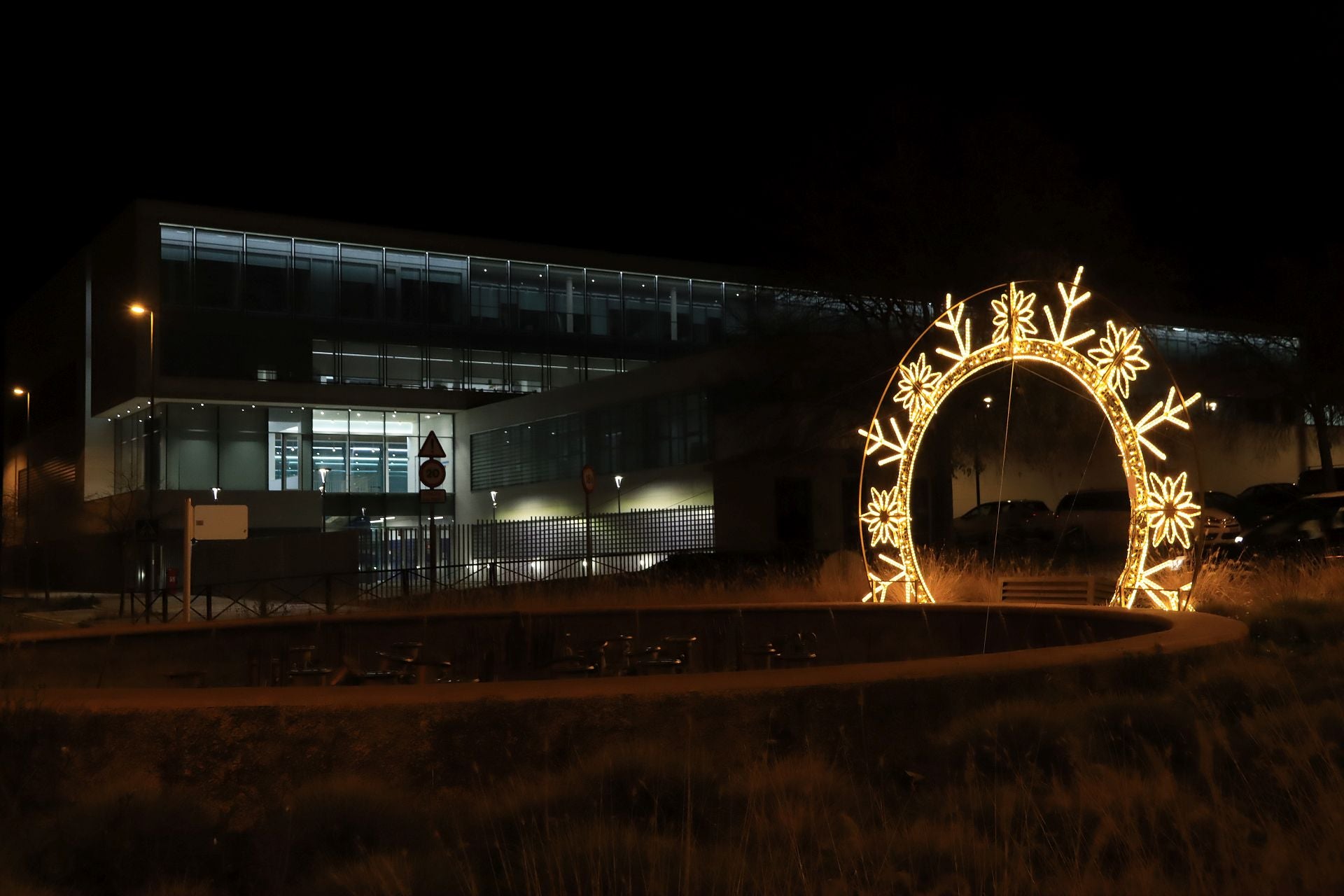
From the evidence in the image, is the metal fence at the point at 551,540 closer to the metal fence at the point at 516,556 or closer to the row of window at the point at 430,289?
the metal fence at the point at 516,556

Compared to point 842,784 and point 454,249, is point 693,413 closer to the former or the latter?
point 454,249

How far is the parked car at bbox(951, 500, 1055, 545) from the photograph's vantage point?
115ft

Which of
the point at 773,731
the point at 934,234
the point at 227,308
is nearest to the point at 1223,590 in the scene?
the point at 773,731

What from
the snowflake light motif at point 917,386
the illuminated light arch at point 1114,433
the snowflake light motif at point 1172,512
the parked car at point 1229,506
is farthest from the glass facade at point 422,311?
the snowflake light motif at point 1172,512

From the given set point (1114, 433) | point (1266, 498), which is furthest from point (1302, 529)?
point (1266, 498)

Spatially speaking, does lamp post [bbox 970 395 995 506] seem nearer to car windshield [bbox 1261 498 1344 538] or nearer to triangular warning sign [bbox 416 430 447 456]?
car windshield [bbox 1261 498 1344 538]

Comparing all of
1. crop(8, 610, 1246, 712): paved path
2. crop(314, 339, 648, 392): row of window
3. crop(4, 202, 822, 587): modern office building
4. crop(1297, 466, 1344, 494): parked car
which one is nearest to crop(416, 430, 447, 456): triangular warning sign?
crop(8, 610, 1246, 712): paved path

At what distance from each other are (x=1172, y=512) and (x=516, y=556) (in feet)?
86.7

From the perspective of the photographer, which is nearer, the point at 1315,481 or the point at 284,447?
the point at 1315,481

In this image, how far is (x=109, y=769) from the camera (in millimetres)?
6430

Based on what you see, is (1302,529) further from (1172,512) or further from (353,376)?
(353,376)

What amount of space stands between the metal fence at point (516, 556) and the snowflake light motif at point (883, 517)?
15.0m

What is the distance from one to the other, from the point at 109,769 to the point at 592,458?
38651 millimetres

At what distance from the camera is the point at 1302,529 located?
934 inches
